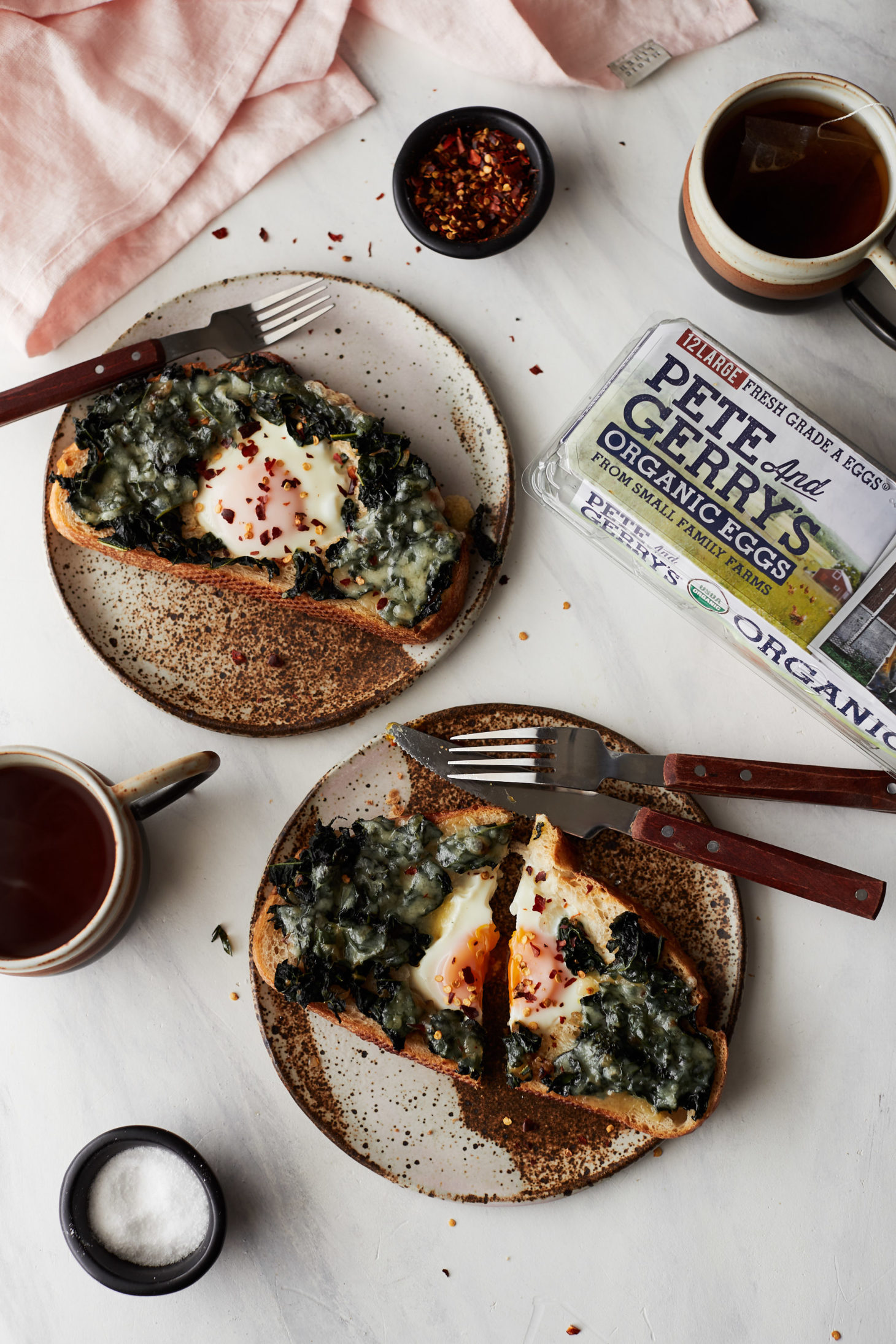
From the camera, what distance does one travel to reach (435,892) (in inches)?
99.1

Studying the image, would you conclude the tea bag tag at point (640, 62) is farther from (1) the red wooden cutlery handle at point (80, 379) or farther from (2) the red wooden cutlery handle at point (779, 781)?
(2) the red wooden cutlery handle at point (779, 781)

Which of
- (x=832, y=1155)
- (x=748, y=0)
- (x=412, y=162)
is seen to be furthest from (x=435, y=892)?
(x=748, y=0)

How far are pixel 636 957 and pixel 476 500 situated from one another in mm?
1243

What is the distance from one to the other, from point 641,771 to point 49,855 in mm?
1493

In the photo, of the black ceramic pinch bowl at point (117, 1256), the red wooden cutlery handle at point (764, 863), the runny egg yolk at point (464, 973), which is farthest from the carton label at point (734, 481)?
the black ceramic pinch bowl at point (117, 1256)

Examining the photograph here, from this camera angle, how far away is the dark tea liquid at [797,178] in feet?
7.98

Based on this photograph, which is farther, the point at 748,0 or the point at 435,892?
the point at 748,0

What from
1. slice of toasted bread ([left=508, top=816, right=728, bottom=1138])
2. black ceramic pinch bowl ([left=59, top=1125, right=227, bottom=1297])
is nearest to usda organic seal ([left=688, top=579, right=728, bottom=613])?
slice of toasted bread ([left=508, top=816, right=728, bottom=1138])

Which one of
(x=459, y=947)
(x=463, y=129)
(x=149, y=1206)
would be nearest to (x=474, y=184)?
(x=463, y=129)

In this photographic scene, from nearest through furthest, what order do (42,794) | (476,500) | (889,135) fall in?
(889,135), (42,794), (476,500)

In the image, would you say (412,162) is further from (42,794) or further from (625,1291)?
(625,1291)

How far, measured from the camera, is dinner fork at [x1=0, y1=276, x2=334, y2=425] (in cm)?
268

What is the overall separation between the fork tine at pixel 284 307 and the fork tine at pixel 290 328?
0.03 metres

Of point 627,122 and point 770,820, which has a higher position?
point 627,122
